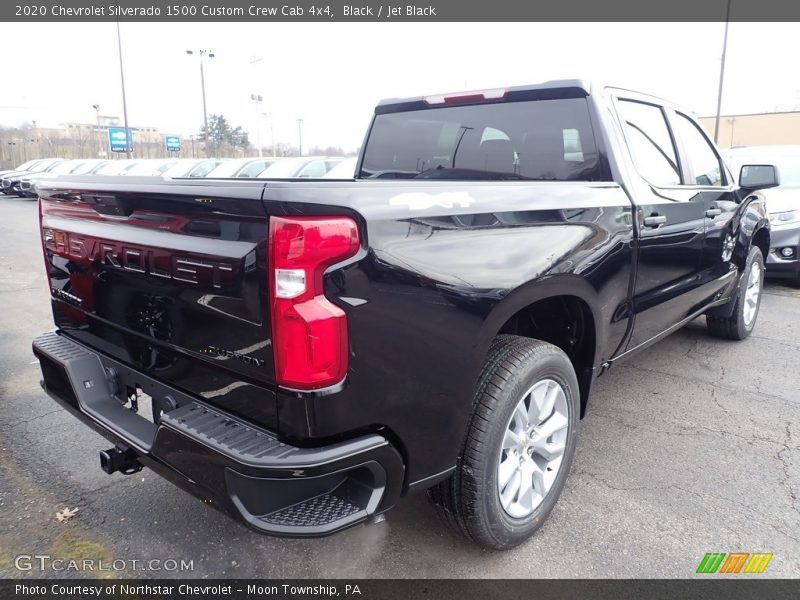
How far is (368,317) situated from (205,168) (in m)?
20.1

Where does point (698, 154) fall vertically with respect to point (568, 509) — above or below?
above

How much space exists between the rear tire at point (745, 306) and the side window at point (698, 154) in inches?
39.3

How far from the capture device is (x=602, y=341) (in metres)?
2.91

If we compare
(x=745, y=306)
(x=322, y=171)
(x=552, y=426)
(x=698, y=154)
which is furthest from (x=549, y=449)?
(x=322, y=171)

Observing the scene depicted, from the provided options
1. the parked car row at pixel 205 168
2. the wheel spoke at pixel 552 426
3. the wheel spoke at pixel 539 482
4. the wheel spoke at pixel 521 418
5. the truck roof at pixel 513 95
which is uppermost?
the truck roof at pixel 513 95

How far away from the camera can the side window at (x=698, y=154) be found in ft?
12.7

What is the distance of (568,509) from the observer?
279 cm

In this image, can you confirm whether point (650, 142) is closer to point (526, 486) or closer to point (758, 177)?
point (758, 177)

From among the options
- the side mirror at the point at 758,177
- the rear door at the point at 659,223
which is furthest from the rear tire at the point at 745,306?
the rear door at the point at 659,223

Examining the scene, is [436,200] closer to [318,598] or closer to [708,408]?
[318,598]

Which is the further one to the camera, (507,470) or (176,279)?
(507,470)

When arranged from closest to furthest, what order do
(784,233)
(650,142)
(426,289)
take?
(426,289)
(650,142)
(784,233)

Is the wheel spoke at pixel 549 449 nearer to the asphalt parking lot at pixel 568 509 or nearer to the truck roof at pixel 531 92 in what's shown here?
the asphalt parking lot at pixel 568 509

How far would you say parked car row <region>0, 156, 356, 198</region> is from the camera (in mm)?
16266
